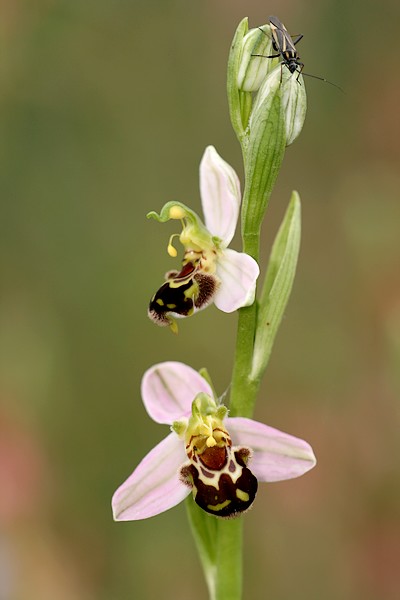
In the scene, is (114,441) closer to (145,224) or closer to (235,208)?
(145,224)

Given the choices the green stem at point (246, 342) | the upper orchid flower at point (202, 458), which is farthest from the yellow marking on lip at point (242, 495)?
the green stem at point (246, 342)

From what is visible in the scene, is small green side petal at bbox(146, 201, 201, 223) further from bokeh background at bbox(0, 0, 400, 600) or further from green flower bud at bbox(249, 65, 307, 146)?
bokeh background at bbox(0, 0, 400, 600)

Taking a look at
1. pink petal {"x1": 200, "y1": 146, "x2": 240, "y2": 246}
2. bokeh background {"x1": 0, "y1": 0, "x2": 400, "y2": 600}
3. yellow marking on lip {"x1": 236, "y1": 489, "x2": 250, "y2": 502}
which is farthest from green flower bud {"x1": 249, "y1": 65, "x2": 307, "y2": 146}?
A: bokeh background {"x1": 0, "y1": 0, "x2": 400, "y2": 600}

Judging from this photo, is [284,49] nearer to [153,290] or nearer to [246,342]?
[246,342]

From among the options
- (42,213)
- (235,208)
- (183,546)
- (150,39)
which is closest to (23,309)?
(42,213)


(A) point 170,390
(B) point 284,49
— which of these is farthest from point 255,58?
(A) point 170,390

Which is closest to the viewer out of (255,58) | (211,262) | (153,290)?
(255,58)
